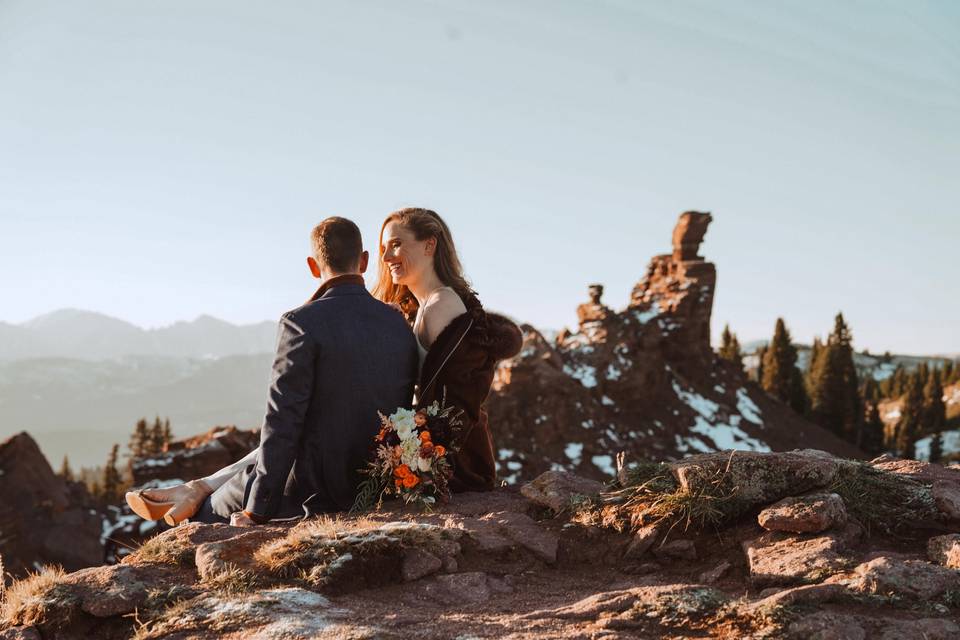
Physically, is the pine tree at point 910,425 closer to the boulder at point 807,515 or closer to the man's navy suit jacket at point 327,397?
the boulder at point 807,515

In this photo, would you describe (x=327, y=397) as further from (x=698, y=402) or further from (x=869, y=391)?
(x=869, y=391)

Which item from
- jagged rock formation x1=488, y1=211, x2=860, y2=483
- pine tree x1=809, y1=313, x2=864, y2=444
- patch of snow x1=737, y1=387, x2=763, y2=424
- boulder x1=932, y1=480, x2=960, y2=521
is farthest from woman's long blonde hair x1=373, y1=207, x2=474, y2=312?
pine tree x1=809, y1=313, x2=864, y2=444

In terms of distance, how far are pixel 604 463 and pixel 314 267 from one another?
35.2 meters

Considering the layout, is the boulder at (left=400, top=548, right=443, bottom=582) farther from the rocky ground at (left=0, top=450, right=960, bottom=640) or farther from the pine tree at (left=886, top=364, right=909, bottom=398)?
the pine tree at (left=886, top=364, right=909, bottom=398)

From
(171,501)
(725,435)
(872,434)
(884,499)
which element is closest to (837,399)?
(872,434)

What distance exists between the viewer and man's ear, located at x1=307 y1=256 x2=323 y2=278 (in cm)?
765

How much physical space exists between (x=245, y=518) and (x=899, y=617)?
5.12m

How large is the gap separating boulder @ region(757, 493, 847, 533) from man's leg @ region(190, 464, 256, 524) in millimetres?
4398

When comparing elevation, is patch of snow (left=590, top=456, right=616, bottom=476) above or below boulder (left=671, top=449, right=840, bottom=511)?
below

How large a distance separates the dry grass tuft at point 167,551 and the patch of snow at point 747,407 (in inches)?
1919

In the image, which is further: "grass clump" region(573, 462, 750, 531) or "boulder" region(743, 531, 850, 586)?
"grass clump" region(573, 462, 750, 531)

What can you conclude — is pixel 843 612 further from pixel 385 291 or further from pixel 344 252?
pixel 385 291

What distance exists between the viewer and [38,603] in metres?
5.28

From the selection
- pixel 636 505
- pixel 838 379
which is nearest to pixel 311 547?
pixel 636 505
